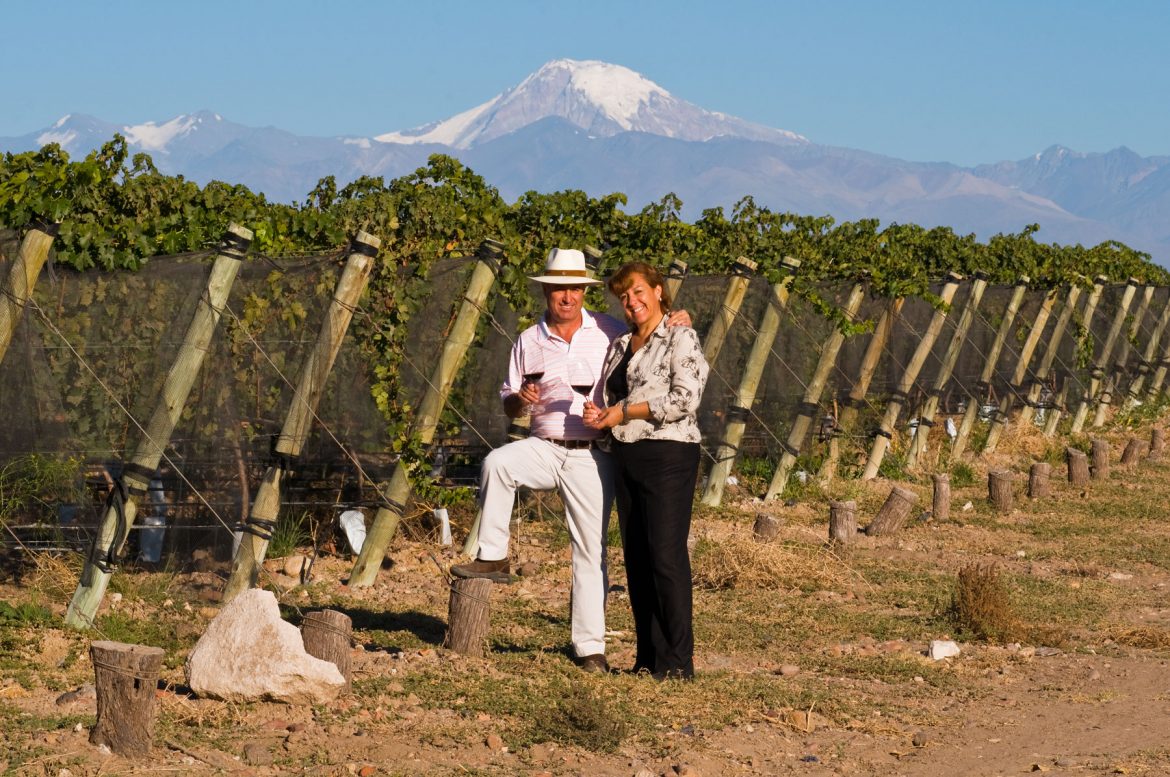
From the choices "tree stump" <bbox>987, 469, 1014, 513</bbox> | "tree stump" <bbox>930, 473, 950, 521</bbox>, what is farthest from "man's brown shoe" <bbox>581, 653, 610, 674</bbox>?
"tree stump" <bbox>987, 469, 1014, 513</bbox>

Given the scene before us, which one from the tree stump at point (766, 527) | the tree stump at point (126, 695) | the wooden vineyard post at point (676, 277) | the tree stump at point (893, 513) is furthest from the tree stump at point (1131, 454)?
the tree stump at point (126, 695)

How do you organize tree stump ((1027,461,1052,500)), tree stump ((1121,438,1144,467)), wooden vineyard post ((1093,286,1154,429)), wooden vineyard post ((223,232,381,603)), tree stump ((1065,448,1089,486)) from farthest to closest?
1. wooden vineyard post ((1093,286,1154,429))
2. tree stump ((1121,438,1144,467))
3. tree stump ((1065,448,1089,486))
4. tree stump ((1027,461,1052,500))
5. wooden vineyard post ((223,232,381,603))

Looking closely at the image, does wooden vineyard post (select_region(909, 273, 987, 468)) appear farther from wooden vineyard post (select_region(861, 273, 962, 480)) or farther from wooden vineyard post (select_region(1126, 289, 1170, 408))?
wooden vineyard post (select_region(1126, 289, 1170, 408))

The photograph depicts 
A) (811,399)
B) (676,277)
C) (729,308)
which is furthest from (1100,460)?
(676,277)

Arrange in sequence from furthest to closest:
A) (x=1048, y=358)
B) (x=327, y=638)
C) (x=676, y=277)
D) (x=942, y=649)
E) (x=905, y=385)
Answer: (x=1048, y=358) < (x=905, y=385) < (x=676, y=277) < (x=942, y=649) < (x=327, y=638)

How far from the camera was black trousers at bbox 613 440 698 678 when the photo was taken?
7203 mm

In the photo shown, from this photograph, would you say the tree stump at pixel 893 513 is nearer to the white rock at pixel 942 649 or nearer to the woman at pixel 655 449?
the white rock at pixel 942 649

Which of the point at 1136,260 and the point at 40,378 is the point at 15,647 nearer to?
the point at 40,378

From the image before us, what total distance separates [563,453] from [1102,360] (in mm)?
17077

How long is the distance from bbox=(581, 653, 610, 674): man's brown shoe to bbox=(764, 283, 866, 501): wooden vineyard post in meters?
6.76

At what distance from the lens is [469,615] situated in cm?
756

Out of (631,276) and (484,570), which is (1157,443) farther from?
(484,570)

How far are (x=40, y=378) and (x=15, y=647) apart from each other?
1.39 m

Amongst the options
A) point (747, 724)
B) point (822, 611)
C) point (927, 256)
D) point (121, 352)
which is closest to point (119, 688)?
point (747, 724)
